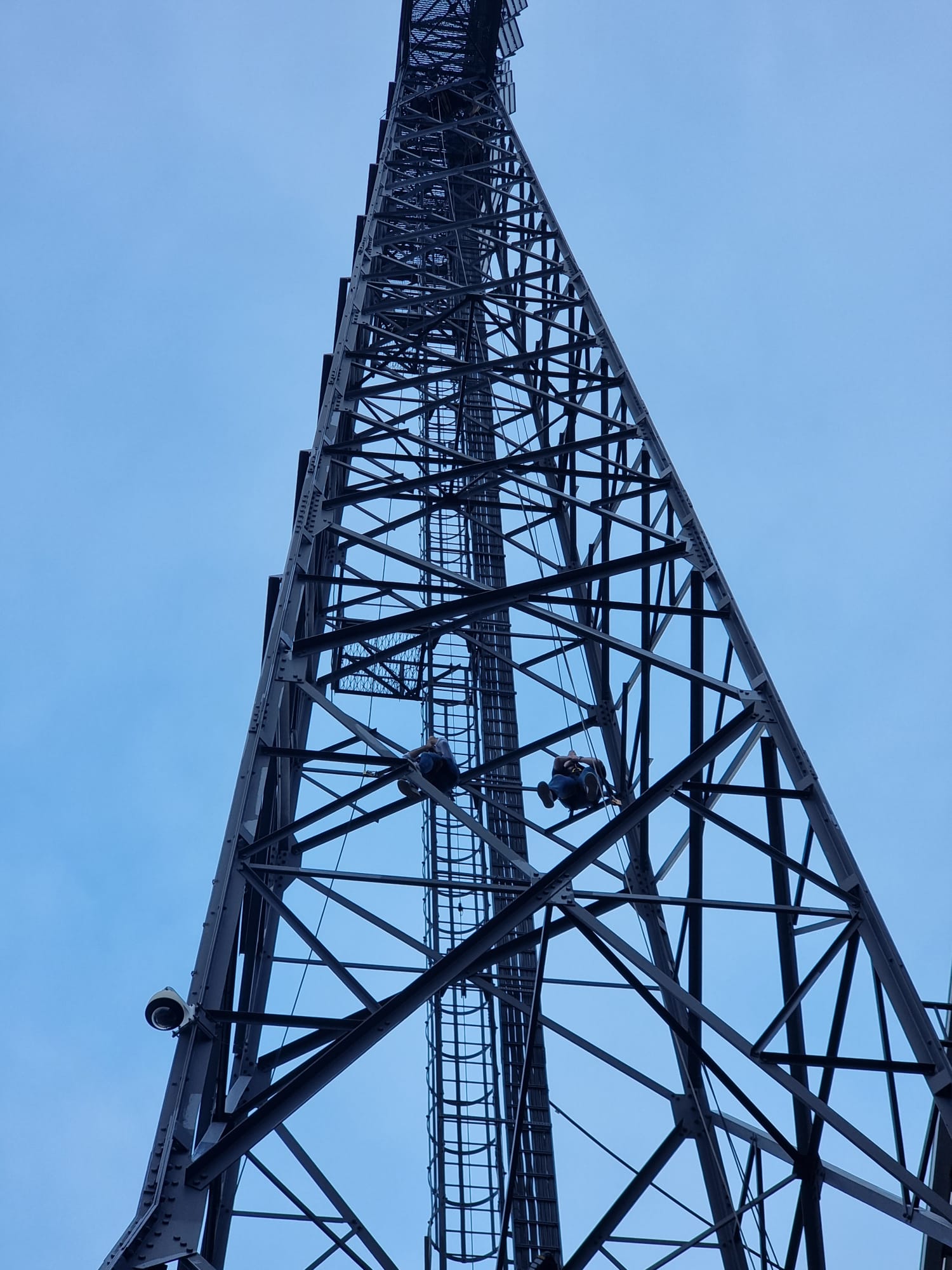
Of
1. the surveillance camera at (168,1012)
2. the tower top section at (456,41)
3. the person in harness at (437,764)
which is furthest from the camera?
the tower top section at (456,41)

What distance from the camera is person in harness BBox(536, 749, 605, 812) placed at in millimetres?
12250

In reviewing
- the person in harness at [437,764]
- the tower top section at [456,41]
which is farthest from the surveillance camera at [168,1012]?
the tower top section at [456,41]

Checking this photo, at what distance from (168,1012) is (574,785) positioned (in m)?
5.21

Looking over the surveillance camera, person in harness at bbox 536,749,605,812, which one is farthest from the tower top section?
the surveillance camera

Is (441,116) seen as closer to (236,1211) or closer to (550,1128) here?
(550,1128)

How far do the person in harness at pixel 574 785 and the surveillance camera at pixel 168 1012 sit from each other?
503 cm

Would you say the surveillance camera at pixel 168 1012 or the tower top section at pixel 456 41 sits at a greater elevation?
the tower top section at pixel 456 41

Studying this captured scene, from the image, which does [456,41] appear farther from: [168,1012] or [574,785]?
[168,1012]

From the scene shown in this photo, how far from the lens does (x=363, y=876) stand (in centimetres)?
1015

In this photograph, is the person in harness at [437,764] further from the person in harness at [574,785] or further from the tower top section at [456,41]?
the tower top section at [456,41]

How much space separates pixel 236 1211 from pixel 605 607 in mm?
6265

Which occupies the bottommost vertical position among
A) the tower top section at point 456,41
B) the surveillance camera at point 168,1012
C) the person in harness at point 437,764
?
the surveillance camera at point 168,1012

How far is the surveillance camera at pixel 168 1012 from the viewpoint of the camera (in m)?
7.91

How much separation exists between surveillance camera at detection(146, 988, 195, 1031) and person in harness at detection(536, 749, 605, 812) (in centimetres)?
503
